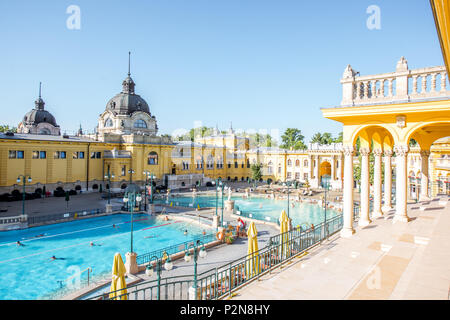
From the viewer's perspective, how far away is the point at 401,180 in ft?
38.5

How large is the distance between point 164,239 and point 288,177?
42.7 metres

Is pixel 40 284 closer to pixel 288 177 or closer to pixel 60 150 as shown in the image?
pixel 60 150

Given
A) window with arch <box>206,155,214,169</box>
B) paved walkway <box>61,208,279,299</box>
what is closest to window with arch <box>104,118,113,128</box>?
window with arch <box>206,155,214,169</box>

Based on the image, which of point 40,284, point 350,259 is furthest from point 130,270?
point 350,259

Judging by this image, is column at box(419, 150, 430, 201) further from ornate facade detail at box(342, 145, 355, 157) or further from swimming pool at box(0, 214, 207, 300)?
swimming pool at box(0, 214, 207, 300)

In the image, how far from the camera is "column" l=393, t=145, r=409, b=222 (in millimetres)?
11258

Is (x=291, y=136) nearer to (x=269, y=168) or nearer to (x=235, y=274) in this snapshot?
(x=269, y=168)

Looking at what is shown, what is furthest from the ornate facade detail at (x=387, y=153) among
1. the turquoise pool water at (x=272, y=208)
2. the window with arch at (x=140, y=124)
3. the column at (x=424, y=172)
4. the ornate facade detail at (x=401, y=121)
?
the window with arch at (x=140, y=124)

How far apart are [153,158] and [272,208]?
22.3 m

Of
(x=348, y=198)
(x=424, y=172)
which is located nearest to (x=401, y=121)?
(x=348, y=198)

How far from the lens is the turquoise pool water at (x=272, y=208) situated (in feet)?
97.5

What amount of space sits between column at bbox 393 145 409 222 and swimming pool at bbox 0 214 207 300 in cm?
1492

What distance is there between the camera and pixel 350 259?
8.99 m

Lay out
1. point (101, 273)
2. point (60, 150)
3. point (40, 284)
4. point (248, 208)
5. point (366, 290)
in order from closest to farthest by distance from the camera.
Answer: point (366, 290)
point (40, 284)
point (101, 273)
point (248, 208)
point (60, 150)
